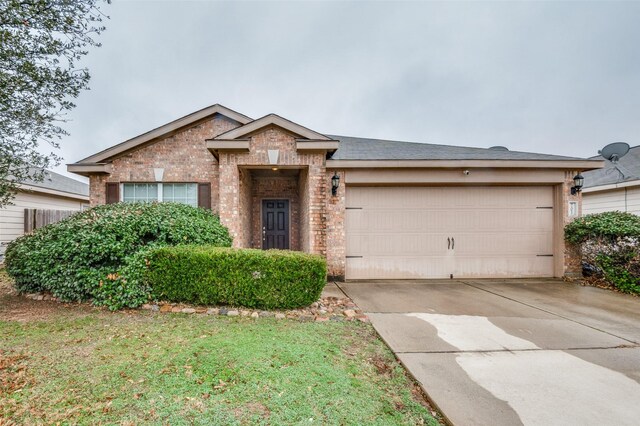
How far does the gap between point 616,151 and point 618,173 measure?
1.49 meters

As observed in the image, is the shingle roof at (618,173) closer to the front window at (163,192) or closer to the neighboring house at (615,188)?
the neighboring house at (615,188)

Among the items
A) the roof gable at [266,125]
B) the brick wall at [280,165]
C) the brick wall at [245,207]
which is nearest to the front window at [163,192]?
the brick wall at [245,207]

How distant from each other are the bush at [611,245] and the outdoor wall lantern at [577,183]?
706 millimetres

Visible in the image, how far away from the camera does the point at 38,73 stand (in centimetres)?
436

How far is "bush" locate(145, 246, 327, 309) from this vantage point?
4.23 meters

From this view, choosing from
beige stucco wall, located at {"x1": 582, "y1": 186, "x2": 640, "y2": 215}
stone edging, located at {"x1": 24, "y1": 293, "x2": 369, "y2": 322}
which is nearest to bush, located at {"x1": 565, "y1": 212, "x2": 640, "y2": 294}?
beige stucco wall, located at {"x1": 582, "y1": 186, "x2": 640, "y2": 215}

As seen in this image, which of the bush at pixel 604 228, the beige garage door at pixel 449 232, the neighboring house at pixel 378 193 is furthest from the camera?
the beige garage door at pixel 449 232

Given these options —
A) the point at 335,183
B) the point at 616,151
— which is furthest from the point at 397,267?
the point at 616,151

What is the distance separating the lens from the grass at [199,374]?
6.66ft

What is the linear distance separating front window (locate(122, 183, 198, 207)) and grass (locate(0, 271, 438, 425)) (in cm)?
413

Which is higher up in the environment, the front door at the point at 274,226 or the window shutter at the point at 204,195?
the window shutter at the point at 204,195

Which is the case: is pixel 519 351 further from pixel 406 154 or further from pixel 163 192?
pixel 163 192

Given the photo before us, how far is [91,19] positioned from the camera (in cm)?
454

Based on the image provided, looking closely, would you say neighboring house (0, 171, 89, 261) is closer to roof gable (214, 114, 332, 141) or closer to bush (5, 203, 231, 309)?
bush (5, 203, 231, 309)
